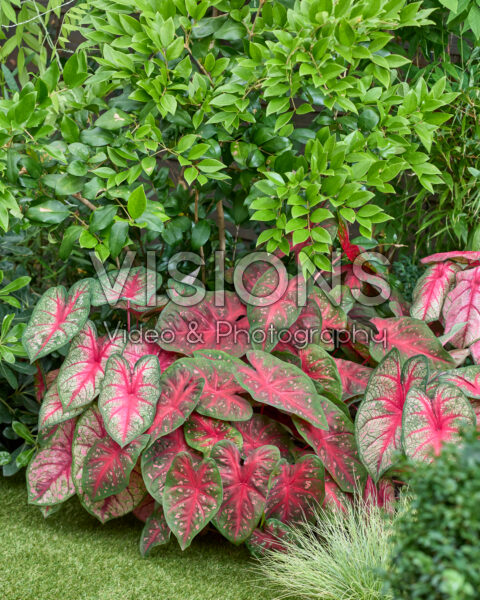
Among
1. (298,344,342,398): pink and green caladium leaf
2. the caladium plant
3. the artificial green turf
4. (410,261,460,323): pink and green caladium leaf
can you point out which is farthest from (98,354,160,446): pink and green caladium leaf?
(410,261,460,323): pink and green caladium leaf

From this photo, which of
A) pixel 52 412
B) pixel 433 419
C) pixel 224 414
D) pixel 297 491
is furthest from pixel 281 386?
pixel 52 412

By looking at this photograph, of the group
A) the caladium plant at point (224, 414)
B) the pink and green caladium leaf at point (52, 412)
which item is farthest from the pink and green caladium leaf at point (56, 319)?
the pink and green caladium leaf at point (52, 412)

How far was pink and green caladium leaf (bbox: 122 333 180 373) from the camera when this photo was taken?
163cm

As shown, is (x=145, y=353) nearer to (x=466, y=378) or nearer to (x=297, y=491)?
(x=297, y=491)

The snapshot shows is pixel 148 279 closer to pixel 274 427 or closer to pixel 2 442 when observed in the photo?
pixel 274 427

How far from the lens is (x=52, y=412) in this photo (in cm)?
159

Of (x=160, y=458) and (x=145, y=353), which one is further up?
(x=145, y=353)

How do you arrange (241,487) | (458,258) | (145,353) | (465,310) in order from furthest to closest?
1. (458,258)
2. (465,310)
3. (145,353)
4. (241,487)

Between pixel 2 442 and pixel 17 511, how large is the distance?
397mm

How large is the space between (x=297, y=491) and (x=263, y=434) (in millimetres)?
182

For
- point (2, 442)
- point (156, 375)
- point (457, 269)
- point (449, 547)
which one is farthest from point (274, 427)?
point (2, 442)

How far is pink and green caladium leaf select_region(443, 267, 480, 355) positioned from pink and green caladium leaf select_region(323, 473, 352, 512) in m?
0.58

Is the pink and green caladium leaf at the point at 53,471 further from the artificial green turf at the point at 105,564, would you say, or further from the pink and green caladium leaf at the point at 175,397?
the pink and green caladium leaf at the point at 175,397

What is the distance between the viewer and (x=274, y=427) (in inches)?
63.3
